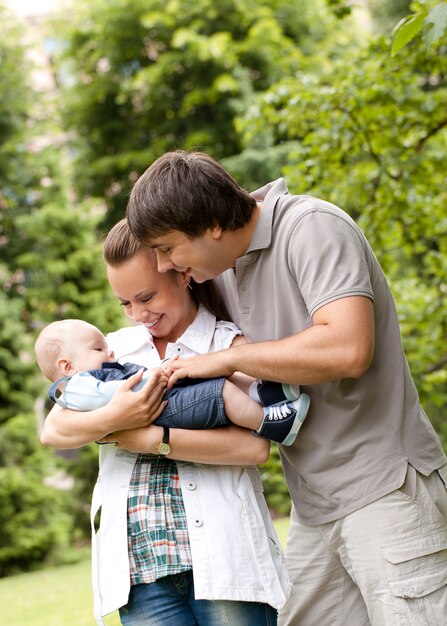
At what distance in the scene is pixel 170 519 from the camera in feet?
8.38

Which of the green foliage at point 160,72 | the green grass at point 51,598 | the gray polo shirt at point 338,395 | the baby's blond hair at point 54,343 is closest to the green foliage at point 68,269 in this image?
the green foliage at point 160,72

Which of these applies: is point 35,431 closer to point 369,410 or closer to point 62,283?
point 62,283

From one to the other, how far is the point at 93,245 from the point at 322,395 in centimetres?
1338

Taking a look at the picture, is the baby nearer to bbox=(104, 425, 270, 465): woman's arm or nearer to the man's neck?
bbox=(104, 425, 270, 465): woman's arm

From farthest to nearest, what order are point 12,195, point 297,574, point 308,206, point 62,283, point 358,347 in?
point 12,195 < point 62,283 < point 297,574 < point 308,206 < point 358,347

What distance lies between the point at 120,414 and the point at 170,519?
0.35m

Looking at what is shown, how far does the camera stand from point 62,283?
15.5m

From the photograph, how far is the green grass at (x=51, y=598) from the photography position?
7771 millimetres

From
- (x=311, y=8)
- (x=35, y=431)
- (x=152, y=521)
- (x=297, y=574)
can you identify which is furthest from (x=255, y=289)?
(x=311, y=8)

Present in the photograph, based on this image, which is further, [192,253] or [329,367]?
[192,253]

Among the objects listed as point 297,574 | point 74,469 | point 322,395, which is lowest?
point 74,469

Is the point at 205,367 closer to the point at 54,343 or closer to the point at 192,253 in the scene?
the point at 192,253

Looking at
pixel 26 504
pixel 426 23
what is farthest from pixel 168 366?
pixel 26 504

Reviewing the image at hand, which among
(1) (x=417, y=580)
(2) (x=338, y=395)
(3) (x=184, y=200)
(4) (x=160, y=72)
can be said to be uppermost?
(3) (x=184, y=200)
